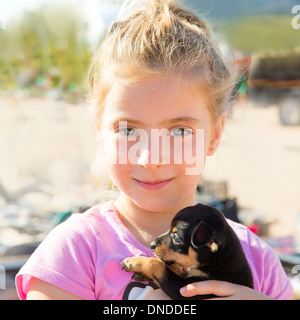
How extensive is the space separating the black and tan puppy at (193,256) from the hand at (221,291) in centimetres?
3

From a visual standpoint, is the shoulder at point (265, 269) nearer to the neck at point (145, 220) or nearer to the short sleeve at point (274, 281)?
the short sleeve at point (274, 281)

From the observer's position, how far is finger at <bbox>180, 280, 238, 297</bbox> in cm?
129

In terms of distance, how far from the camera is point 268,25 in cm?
1406

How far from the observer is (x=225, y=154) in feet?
38.4

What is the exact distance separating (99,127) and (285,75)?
585 inches

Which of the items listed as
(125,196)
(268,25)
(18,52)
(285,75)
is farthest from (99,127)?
(18,52)

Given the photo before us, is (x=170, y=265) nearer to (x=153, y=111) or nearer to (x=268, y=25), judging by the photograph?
(x=153, y=111)

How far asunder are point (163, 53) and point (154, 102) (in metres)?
0.19

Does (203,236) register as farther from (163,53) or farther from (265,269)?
(163,53)

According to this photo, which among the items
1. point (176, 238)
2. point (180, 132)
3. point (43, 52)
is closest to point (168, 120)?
point (180, 132)

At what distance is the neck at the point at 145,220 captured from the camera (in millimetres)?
1441

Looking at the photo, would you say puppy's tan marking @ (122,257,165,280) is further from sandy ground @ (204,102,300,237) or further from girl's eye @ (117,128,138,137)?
sandy ground @ (204,102,300,237)

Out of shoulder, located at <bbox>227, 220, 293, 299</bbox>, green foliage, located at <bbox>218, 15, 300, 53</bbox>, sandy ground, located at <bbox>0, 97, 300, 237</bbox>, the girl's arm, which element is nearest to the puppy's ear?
shoulder, located at <bbox>227, 220, 293, 299</bbox>

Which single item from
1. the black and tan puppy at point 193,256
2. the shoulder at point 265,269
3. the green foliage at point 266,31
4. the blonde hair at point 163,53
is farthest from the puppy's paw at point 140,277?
the green foliage at point 266,31
